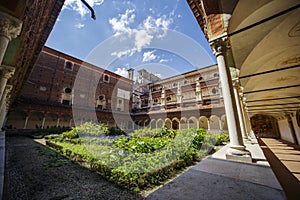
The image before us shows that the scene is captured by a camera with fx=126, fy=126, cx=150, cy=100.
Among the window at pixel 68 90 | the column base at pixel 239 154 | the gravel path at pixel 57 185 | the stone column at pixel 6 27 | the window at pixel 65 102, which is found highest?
the window at pixel 68 90

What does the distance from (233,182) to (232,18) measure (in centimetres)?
377

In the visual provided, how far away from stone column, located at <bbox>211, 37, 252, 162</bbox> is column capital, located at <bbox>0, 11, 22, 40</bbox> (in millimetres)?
4935

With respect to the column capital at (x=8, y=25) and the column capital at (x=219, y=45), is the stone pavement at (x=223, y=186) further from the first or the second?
the column capital at (x=8, y=25)

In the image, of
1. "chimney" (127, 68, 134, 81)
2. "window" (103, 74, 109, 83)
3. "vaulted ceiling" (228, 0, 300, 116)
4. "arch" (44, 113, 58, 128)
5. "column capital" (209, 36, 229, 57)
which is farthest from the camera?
"chimney" (127, 68, 134, 81)

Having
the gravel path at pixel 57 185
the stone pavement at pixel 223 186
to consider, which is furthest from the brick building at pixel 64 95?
the stone pavement at pixel 223 186

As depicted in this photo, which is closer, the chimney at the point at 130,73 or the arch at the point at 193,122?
the arch at the point at 193,122

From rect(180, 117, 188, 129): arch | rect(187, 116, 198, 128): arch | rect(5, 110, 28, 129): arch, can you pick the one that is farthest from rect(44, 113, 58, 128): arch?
rect(187, 116, 198, 128): arch

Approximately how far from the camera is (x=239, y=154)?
3297 mm

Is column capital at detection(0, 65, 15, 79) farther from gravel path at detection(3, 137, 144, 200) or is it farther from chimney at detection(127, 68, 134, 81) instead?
chimney at detection(127, 68, 134, 81)

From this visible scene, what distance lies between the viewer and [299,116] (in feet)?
32.7

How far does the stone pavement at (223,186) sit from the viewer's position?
175 cm

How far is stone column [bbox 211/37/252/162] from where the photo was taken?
333 cm

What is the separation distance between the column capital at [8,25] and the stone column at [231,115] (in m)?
4.93

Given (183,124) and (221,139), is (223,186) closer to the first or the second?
(221,139)
